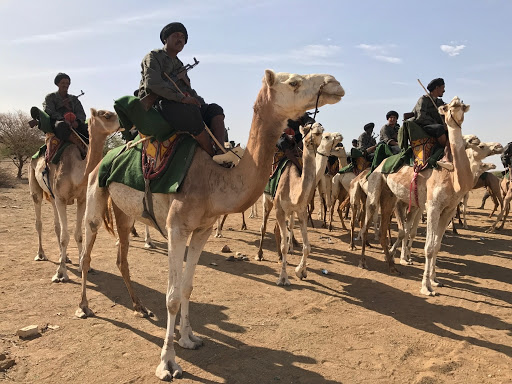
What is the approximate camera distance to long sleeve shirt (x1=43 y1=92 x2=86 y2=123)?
7.73 m

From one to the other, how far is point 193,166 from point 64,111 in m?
5.33

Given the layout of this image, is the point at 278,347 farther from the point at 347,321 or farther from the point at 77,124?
the point at 77,124

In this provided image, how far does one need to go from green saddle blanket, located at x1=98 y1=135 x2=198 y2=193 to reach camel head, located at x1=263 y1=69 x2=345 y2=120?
111 centimetres

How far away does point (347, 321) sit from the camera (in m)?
5.62

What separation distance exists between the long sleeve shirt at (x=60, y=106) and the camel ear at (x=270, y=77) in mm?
5546

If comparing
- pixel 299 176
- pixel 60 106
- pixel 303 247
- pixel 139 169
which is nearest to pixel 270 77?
pixel 139 169

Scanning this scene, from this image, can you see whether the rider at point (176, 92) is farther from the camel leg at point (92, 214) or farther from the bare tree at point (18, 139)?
the bare tree at point (18, 139)

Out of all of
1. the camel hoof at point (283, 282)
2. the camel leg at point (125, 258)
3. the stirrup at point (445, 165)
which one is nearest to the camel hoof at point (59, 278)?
the camel leg at point (125, 258)

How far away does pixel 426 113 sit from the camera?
8.08 m

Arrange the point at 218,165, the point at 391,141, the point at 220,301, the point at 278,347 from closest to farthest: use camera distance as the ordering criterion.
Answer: the point at 218,165 < the point at 278,347 < the point at 220,301 < the point at 391,141

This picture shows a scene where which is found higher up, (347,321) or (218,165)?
(218,165)

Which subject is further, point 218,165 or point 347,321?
point 347,321

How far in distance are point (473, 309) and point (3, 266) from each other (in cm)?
842

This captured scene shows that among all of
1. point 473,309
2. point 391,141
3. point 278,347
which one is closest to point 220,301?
point 278,347
